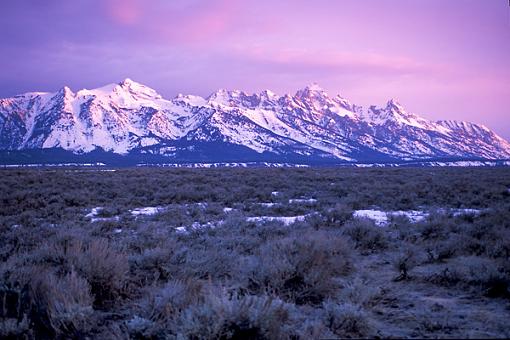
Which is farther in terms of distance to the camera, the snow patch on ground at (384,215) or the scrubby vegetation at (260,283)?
the snow patch on ground at (384,215)

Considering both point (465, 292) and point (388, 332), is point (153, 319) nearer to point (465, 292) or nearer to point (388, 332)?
point (388, 332)

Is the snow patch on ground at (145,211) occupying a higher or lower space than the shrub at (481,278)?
lower

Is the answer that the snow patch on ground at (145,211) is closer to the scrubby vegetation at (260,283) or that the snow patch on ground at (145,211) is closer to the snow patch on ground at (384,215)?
the scrubby vegetation at (260,283)

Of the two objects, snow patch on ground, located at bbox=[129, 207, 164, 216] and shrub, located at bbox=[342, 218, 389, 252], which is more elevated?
shrub, located at bbox=[342, 218, 389, 252]

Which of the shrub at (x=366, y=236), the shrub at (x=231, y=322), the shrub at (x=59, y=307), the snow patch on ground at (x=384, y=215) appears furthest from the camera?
the snow patch on ground at (x=384, y=215)

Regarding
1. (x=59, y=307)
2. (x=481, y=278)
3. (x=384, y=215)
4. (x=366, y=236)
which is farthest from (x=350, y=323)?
(x=384, y=215)

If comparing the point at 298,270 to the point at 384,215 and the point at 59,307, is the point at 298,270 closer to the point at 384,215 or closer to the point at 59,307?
the point at 59,307

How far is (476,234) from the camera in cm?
917

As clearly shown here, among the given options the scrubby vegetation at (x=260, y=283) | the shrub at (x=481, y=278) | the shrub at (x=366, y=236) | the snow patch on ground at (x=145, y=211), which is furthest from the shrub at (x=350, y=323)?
the snow patch on ground at (x=145, y=211)

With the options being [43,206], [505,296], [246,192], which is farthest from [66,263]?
[246,192]

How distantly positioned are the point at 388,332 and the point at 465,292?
1932mm

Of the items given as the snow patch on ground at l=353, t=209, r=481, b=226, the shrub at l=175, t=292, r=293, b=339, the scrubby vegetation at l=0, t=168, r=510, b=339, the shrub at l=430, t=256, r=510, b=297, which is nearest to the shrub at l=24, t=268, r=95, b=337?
the scrubby vegetation at l=0, t=168, r=510, b=339

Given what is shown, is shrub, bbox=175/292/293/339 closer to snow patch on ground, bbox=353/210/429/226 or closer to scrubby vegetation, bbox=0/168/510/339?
scrubby vegetation, bbox=0/168/510/339

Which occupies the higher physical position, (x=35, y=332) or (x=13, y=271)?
(x=13, y=271)
